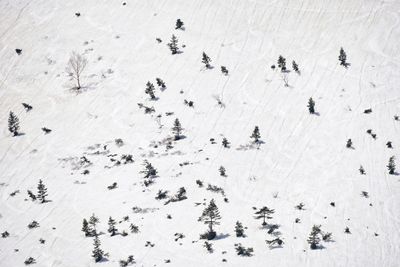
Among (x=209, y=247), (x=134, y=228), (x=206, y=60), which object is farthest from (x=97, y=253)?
(x=206, y=60)

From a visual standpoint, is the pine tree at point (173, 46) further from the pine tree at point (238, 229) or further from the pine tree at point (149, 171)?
the pine tree at point (238, 229)

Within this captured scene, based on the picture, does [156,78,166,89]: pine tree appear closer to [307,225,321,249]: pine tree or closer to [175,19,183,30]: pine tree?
[175,19,183,30]: pine tree

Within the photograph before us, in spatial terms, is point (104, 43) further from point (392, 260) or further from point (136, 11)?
point (392, 260)

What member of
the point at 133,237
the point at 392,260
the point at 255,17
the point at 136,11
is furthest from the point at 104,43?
the point at 392,260

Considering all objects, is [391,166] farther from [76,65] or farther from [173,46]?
[76,65]

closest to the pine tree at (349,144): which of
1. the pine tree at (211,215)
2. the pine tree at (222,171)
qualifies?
the pine tree at (222,171)

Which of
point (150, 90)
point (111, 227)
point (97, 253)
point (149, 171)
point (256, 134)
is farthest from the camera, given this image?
point (150, 90)
